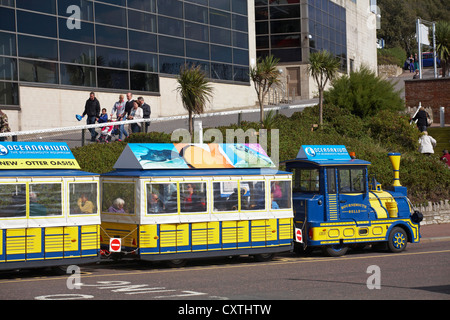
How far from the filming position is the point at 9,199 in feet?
45.9

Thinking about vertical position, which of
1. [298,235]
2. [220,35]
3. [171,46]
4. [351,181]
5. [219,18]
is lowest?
[298,235]

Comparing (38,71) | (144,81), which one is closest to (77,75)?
(38,71)

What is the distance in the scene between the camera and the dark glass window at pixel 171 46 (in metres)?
37.2

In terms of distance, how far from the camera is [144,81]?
3609 cm

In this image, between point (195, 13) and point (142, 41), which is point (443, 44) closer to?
point (195, 13)

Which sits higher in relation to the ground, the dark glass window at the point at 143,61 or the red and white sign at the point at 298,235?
the dark glass window at the point at 143,61

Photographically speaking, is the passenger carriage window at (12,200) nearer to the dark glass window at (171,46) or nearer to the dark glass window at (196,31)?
the dark glass window at (171,46)

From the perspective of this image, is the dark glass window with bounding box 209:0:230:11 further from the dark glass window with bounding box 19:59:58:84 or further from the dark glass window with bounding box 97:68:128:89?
the dark glass window with bounding box 19:59:58:84

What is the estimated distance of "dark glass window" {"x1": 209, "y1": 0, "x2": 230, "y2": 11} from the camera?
40884 millimetres

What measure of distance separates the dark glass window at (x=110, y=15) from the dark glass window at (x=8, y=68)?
5.34 m

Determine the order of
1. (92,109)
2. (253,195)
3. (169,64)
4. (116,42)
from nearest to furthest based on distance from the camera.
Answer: (253,195), (92,109), (116,42), (169,64)

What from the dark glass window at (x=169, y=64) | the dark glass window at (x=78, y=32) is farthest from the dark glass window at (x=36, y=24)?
the dark glass window at (x=169, y=64)

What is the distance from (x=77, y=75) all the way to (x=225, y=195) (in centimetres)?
1773
